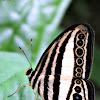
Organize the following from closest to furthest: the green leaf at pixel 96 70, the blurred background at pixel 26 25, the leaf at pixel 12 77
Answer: the leaf at pixel 12 77
the blurred background at pixel 26 25
the green leaf at pixel 96 70

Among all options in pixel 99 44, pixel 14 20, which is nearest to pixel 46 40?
pixel 14 20

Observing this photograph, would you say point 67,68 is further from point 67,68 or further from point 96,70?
point 96,70

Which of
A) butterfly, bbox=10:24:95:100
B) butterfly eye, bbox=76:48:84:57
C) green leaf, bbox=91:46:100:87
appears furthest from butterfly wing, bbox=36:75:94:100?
green leaf, bbox=91:46:100:87

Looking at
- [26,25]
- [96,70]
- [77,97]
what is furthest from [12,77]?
[96,70]

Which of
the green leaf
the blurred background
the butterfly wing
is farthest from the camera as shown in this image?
the green leaf

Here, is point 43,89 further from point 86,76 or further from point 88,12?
point 88,12

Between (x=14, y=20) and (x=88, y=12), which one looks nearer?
(x=14, y=20)

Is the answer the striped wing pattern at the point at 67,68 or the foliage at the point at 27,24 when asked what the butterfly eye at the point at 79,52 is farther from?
the foliage at the point at 27,24

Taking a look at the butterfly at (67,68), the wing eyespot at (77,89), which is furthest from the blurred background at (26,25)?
the wing eyespot at (77,89)

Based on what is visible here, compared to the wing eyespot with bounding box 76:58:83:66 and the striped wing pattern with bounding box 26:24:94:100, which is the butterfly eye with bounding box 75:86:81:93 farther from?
the wing eyespot with bounding box 76:58:83:66
